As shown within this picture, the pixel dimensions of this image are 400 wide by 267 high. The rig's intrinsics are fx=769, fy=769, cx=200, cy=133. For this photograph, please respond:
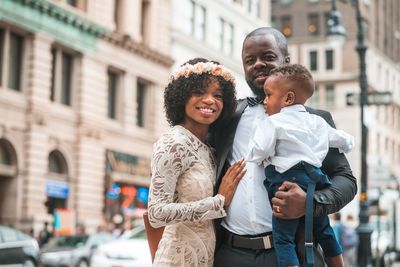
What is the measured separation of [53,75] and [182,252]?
30.5 m

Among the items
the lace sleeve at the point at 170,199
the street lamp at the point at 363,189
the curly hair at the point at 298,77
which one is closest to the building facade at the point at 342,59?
the street lamp at the point at 363,189

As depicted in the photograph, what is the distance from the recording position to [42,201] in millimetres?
31266

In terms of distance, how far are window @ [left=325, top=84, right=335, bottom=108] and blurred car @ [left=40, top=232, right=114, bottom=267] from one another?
179 feet

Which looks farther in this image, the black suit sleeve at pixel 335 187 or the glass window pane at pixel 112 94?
the glass window pane at pixel 112 94

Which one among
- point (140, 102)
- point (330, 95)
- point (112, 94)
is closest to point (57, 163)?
point (112, 94)

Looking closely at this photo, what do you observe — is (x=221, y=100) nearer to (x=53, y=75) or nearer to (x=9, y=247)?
(x=9, y=247)

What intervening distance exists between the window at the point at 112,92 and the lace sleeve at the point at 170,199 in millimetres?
33754

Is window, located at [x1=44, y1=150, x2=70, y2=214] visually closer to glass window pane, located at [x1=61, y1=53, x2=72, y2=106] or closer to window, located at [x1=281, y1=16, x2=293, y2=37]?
glass window pane, located at [x1=61, y1=53, x2=72, y2=106]

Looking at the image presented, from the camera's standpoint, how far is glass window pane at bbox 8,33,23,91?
3145 centimetres

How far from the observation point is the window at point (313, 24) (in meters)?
77.3

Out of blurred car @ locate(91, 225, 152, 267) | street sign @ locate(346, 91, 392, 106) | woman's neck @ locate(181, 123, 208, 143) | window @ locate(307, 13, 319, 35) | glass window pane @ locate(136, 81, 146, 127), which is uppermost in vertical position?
window @ locate(307, 13, 319, 35)

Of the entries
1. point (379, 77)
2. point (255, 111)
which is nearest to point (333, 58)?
point (379, 77)

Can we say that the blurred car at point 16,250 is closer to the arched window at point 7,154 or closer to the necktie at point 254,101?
the arched window at point 7,154

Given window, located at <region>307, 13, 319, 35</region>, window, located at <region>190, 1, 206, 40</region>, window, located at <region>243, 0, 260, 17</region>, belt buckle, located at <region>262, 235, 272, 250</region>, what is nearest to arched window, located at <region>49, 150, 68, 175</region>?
window, located at <region>190, 1, 206, 40</region>
